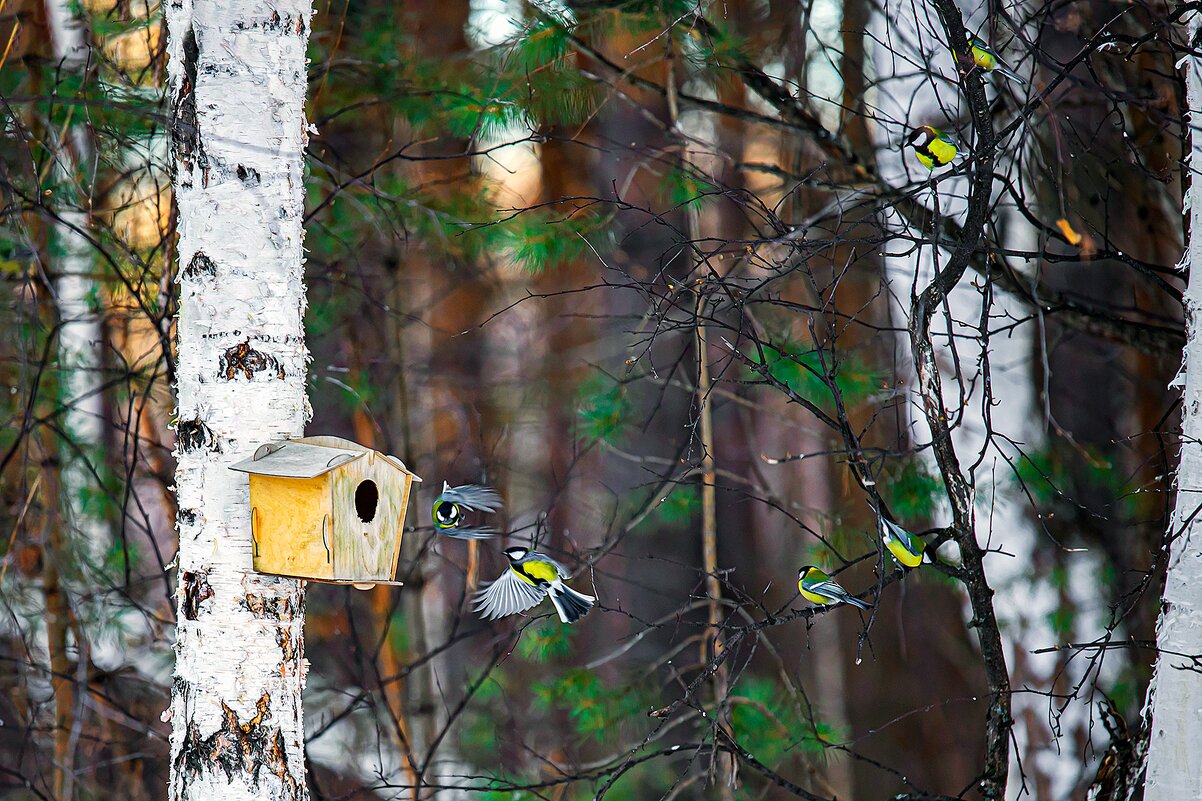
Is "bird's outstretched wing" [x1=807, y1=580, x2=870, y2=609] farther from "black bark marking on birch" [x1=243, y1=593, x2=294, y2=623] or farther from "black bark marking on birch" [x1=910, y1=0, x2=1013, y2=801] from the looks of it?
"black bark marking on birch" [x1=243, y1=593, x2=294, y2=623]

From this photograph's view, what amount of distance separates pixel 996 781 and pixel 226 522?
5.79ft

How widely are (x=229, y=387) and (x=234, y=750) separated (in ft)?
2.29

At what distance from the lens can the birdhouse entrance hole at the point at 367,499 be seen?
1914 millimetres

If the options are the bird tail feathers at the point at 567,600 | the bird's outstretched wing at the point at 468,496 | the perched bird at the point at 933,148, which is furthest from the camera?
the bird's outstretched wing at the point at 468,496

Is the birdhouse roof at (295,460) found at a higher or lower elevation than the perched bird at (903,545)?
higher

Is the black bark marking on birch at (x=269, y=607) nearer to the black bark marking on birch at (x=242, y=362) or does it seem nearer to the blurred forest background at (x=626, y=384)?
the black bark marking on birch at (x=242, y=362)

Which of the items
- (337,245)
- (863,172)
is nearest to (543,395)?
(337,245)

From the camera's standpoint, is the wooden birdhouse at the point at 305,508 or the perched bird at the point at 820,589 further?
the perched bird at the point at 820,589

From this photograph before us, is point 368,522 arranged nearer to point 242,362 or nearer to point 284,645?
point 284,645

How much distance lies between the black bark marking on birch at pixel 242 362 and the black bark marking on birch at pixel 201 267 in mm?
151

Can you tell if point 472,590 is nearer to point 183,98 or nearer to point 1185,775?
point 183,98

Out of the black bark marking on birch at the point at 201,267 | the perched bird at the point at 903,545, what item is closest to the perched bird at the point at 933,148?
the perched bird at the point at 903,545

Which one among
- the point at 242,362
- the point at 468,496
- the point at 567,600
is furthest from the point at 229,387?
the point at 567,600

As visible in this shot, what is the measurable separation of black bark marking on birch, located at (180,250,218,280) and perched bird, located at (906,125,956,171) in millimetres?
1413
